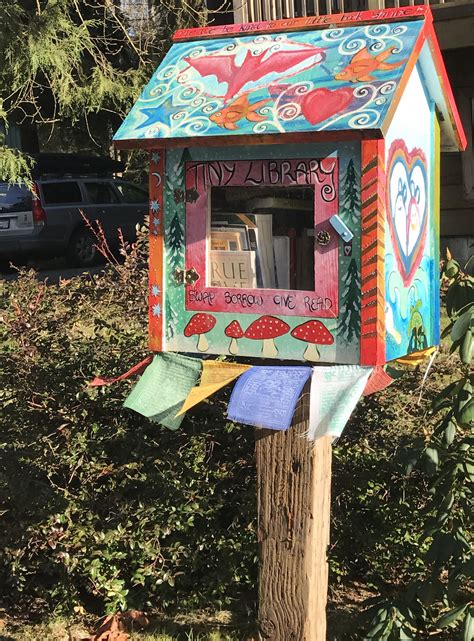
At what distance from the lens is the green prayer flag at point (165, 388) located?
8.11ft

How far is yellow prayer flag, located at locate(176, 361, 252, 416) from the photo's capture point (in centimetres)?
239

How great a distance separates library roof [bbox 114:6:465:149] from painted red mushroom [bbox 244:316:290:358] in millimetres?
508

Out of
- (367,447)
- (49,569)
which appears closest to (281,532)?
(367,447)

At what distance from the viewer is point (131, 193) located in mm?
14555

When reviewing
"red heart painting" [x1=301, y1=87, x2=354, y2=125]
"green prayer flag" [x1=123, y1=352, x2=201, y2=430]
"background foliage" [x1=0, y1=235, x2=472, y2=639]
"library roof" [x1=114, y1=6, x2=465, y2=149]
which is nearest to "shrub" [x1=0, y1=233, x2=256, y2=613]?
"background foliage" [x1=0, y1=235, x2=472, y2=639]

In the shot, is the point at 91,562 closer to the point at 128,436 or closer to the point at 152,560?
the point at 152,560

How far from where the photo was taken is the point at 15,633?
359 centimetres

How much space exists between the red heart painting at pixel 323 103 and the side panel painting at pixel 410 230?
0.54 feet

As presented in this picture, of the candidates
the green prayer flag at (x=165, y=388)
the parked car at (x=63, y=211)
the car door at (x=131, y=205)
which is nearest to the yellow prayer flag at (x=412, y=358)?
the green prayer flag at (x=165, y=388)

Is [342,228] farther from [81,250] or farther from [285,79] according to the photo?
[81,250]

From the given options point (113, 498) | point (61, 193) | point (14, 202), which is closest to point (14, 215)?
point (14, 202)

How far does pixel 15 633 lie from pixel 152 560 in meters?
0.67

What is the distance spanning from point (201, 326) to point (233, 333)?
0.38ft

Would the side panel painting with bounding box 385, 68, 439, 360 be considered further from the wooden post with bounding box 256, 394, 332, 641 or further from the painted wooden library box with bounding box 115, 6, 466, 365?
the wooden post with bounding box 256, 394, 332, 641
